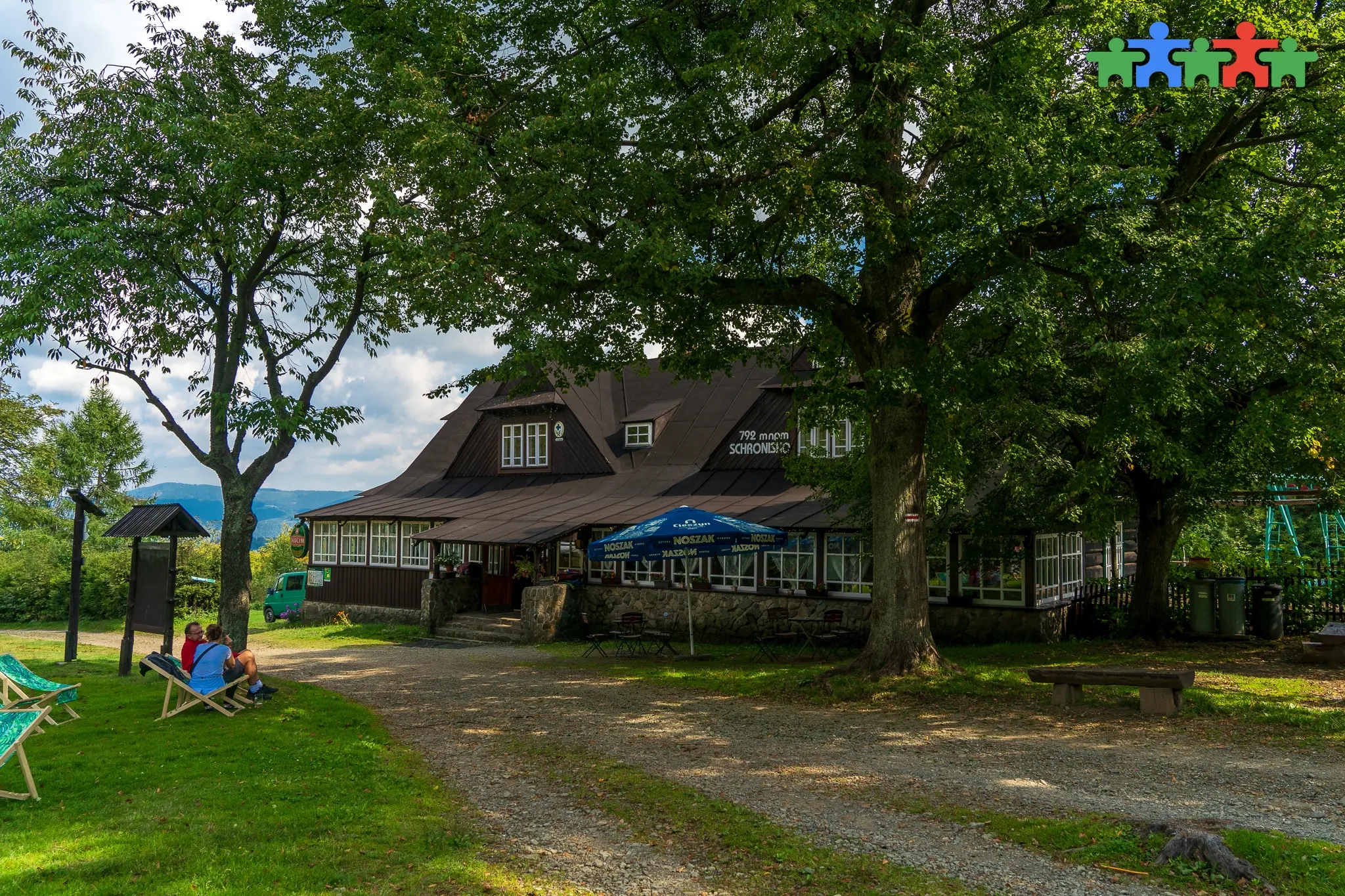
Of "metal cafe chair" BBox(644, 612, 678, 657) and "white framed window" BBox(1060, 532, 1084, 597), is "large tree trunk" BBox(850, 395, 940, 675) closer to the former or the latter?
"metal cafe chair" BBox(644, 612, 678, 657)

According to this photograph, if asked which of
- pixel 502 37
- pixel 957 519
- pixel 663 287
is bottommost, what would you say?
pixel 957 519

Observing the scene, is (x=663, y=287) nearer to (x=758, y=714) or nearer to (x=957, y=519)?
(x=758, y=714)

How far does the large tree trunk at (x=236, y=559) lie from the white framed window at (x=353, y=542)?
16197 mm

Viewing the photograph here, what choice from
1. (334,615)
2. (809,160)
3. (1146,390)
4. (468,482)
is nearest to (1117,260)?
(1146,390)

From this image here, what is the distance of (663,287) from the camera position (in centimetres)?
1260

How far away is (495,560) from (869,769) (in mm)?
19418

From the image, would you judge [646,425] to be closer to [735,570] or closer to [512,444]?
[512,444]

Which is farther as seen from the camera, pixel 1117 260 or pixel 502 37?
pixel 502 37

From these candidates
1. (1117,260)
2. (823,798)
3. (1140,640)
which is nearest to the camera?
(823,798)

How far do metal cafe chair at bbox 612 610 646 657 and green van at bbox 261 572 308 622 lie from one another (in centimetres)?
1547

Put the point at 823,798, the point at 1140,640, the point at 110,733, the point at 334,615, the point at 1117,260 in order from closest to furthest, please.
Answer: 1. the point at 823,798
2. the point at 110,733
3. the point at 1117,260
4. the point at 1140,640
5. the point at 334,615

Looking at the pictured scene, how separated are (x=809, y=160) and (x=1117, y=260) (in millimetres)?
3997

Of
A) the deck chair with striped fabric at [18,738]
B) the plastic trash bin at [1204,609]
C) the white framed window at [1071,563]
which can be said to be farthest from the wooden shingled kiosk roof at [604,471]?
the deck chair with striped fabric at [18,738]

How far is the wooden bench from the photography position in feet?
37.8
